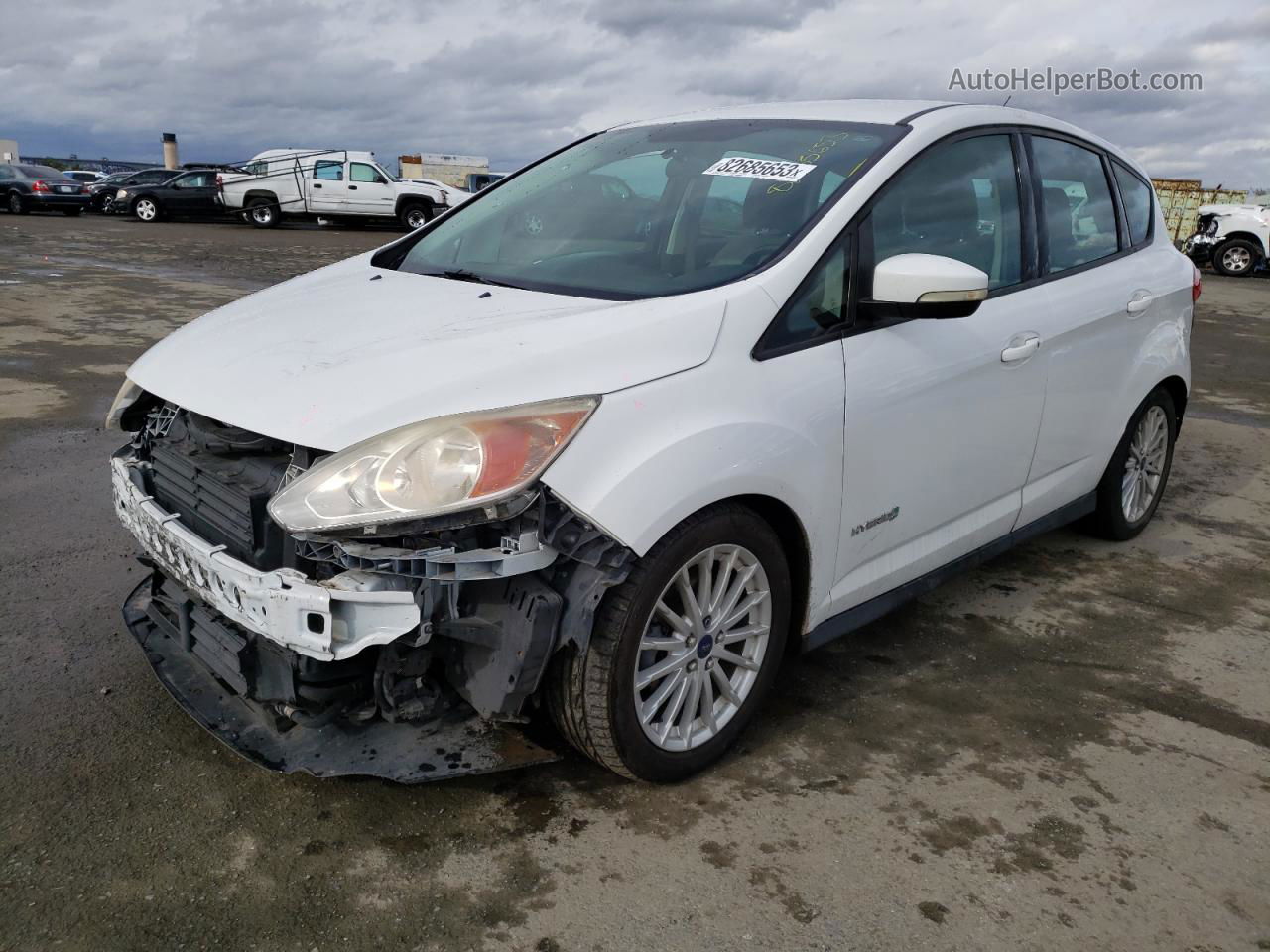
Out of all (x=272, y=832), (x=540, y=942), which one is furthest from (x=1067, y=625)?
(x=272, y=832)

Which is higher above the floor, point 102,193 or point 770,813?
point 102,193

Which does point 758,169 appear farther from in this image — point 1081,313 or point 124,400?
point 124,400

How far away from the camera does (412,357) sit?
2.41m

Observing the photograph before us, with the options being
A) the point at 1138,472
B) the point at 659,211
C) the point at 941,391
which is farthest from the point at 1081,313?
the point at 659,211

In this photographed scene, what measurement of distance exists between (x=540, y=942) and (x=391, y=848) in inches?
18.4

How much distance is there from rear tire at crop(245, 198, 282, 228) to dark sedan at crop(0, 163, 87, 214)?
5.94 metres

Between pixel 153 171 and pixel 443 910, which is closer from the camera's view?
pixel 443 910

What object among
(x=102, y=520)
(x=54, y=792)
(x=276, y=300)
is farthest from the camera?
(x=102, y=520)

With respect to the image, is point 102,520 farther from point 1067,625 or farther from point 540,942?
point 1067,625

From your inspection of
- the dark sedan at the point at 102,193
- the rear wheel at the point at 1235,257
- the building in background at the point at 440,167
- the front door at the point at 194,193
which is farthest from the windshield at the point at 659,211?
the building in background at the point at 440,167

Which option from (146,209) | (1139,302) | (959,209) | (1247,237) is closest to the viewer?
(959,209)

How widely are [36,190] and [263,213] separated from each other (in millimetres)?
7188

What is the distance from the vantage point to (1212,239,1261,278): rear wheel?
67.0 ft

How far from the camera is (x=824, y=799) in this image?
2.68m
